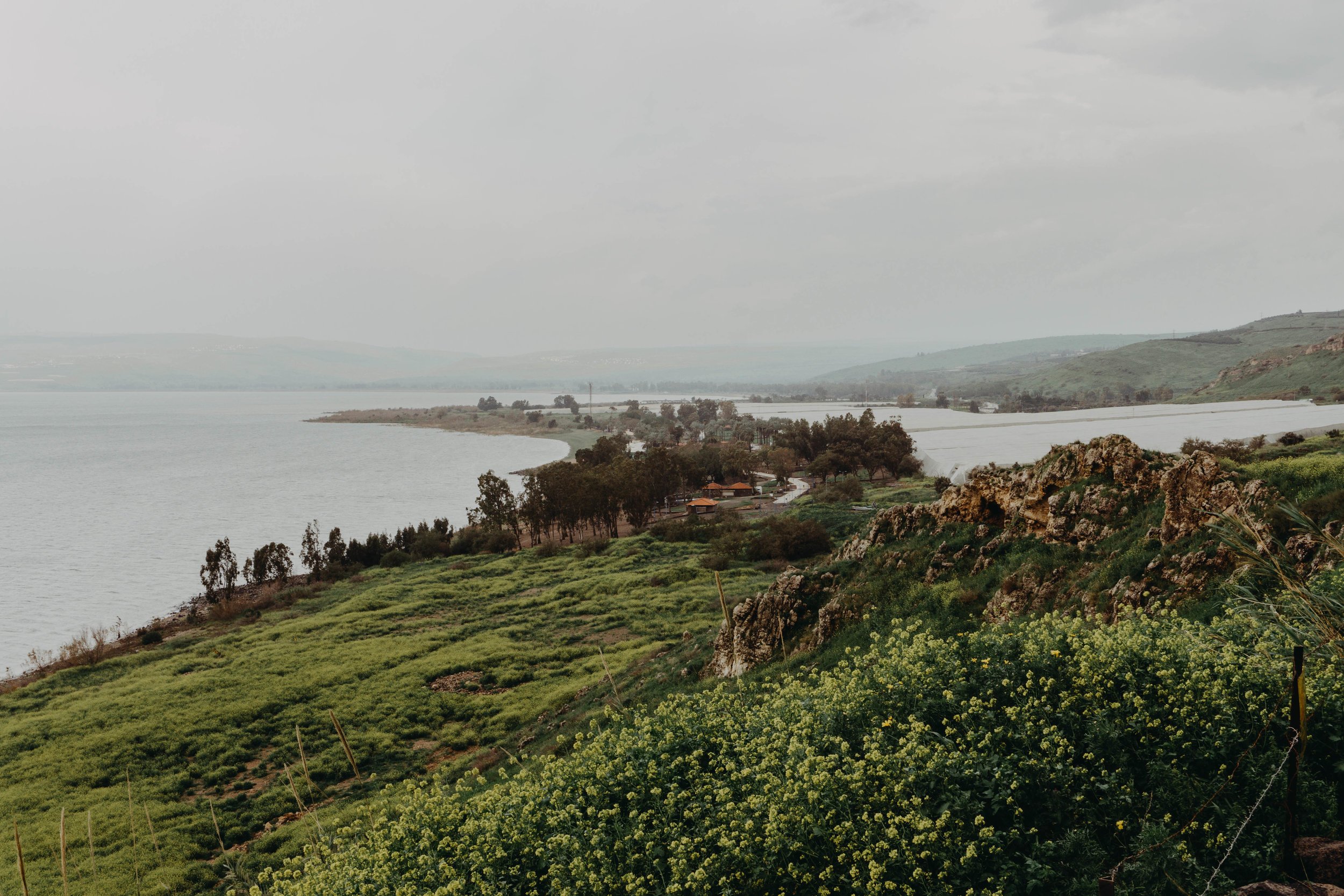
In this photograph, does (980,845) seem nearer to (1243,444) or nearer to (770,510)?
(1243,444)

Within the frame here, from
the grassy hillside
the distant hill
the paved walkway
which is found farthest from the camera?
the distant hill

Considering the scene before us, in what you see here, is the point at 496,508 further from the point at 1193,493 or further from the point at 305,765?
the point at 1193,493

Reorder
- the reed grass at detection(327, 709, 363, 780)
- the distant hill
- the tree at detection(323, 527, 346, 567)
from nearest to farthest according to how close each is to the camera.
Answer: the reed grass at detection(327, 709, 363, 780) < the tree at detection(323, 527, 346, 567) < the distant hill

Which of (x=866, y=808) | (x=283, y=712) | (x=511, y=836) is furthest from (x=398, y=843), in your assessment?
(x=283, y=712)

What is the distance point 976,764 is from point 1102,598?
28.2ft

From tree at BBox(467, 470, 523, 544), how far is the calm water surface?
11.6 m

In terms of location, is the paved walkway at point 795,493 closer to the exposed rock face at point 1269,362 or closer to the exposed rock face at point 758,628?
the exposed rock face at point 758,628

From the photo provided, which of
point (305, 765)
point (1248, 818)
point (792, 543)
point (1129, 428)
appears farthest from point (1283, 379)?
point (305, 765)

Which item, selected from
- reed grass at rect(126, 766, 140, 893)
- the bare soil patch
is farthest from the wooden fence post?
the bare soil patch

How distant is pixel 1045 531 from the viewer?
1609 centimetres

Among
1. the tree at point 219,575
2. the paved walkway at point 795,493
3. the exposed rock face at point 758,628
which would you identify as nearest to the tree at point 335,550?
the tree at point 219,575

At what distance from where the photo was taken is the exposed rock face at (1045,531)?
12289 millimetres

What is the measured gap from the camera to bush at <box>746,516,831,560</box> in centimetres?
4300

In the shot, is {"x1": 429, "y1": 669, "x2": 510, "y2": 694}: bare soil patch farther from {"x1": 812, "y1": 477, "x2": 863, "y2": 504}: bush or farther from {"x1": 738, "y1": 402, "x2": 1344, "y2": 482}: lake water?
{"x1": 812, "y1": 477, "x2": 863, "y2": 504}: bush
